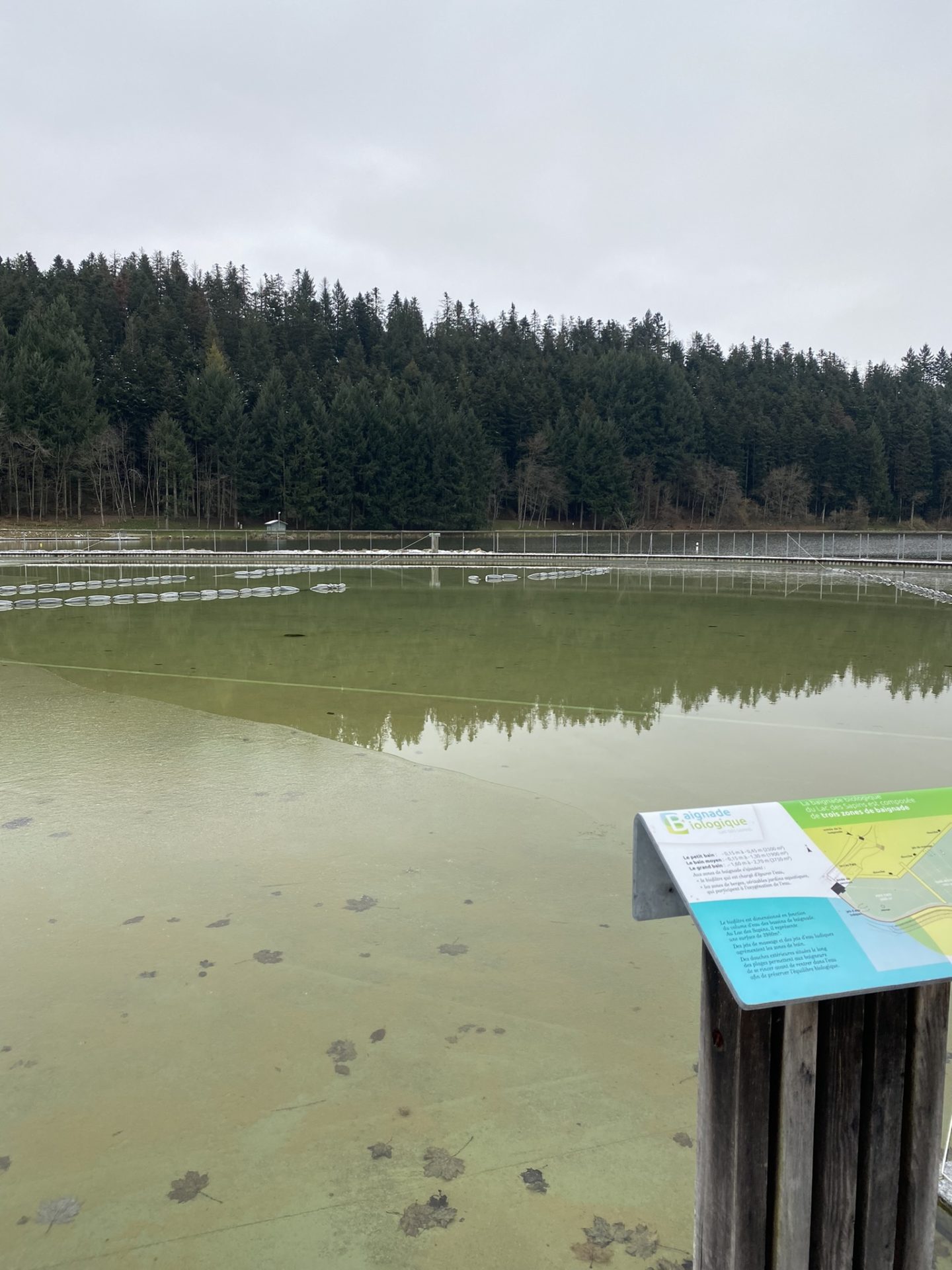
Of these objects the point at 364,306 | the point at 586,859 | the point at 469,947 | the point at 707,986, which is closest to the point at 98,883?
the point at 469,947

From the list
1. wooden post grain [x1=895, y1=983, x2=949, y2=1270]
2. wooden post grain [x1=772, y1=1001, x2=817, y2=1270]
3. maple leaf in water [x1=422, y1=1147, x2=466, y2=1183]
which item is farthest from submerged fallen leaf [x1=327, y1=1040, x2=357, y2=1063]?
wooden post grain [x1=895, y1=983, x2=949, y2=1270]

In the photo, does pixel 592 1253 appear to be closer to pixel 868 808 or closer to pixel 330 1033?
pixel 330 1033

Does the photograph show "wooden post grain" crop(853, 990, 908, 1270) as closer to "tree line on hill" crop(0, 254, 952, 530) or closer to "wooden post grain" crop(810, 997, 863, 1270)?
"wooden post grain" crop(810, 997, 863, 1270)

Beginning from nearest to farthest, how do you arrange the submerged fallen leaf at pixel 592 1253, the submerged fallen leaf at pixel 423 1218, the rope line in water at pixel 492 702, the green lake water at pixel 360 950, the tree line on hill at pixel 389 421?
the submerged fallen leaf at pixel 592 1253 → the submerged fallen leaf at pixel 423 1218 → the green lake water at pixel 360 950 → the rope line in water at pixel 492 702 → the tree line on hill at pixel 389 421

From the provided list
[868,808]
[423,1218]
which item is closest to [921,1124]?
[868,808]

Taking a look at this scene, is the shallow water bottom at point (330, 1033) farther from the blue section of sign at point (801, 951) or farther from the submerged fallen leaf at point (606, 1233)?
the blue section of sign at point (801, 951)

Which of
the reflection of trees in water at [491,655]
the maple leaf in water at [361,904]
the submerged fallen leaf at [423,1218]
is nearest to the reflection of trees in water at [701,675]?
the reflection of trees in water at [491,655]

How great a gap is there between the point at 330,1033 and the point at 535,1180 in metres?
1.12

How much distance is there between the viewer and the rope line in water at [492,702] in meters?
9.01

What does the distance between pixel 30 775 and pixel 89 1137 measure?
4713 millimetres

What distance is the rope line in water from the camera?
355 inches

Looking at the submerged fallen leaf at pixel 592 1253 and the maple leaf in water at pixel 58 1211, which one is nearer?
the submerged fallen leaf at pixel 592 1253

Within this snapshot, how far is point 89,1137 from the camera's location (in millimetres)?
3090

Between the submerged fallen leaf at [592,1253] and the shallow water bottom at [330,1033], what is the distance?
0.03 metres
